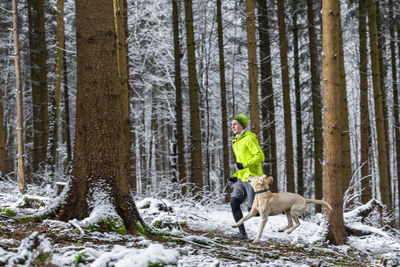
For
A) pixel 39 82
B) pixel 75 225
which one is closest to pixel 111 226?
pixel 75 225

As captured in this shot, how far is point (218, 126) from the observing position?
85.5ft

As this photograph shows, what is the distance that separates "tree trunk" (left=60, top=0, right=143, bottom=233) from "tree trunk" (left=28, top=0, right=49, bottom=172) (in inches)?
377

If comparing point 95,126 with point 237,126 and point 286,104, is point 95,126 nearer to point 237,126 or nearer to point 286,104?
point 237,126

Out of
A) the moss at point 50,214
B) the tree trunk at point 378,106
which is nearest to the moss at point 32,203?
the moss at point 50,214

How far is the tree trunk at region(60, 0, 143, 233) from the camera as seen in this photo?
4883 millimetres

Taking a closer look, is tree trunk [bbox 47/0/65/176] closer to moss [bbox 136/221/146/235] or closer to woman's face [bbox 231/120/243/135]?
woman's face [bbox 231/120/243/135]

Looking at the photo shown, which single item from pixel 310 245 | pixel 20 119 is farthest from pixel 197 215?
pixel 20 119

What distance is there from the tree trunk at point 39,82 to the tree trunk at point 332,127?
9.86 metres

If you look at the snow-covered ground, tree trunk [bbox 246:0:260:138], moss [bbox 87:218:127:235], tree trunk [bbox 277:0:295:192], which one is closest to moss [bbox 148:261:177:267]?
the snow-covered ground

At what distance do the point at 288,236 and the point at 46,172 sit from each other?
323 inches

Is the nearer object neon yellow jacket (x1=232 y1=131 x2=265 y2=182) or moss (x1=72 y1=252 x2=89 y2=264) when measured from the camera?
moss (x1=72 y1=252 x2=89 y2=264)

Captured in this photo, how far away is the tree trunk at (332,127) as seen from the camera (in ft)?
25.7

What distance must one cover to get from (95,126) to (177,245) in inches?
69.2

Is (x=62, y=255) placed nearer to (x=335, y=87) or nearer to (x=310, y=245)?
(x=310, y=245)
